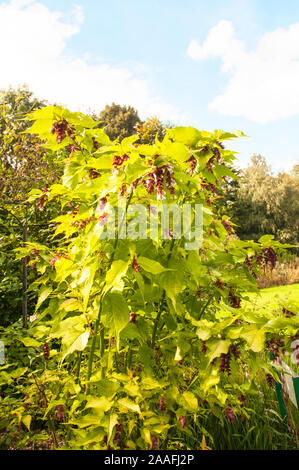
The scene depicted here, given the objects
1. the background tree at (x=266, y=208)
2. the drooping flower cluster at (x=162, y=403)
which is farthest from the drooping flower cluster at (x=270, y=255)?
the background tree at (x=266, y=208)

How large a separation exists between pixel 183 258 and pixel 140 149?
546mm

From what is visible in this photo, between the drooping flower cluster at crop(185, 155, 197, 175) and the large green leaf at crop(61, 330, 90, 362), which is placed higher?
the drooping flower cluster at crop(185, 155, 197, 175)

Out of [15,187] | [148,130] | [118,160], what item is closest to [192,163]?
[118,160]

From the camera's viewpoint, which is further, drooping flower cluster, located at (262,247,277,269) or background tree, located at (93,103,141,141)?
background tree, located at (93,103,141,141)

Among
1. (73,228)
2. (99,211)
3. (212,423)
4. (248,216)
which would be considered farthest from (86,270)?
(248,216)

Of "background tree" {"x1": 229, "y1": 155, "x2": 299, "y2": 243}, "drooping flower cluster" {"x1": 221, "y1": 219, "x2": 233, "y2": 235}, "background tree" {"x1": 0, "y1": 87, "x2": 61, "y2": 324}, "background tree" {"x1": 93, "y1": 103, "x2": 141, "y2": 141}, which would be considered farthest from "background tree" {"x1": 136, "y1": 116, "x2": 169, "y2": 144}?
"background tree" {"x1": 229, "y1": 155, "x2": 299, "y2": 243}

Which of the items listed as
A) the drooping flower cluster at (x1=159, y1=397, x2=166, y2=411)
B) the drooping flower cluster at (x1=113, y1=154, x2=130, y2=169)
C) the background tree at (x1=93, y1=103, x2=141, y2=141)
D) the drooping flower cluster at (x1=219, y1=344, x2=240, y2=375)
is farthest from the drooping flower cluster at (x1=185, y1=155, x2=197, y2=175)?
the background tree at (x1=93, y1=103, x2=141, y2=141)

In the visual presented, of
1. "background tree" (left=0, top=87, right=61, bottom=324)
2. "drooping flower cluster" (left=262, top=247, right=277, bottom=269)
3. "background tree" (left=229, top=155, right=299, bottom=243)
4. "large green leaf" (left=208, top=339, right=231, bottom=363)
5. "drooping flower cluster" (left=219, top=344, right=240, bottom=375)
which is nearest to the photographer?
"large green leaf" (left=208, top=339, right=231, bottom=363)

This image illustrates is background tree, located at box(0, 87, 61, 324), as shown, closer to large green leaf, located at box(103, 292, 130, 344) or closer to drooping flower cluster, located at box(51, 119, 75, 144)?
drooping flower cluster, located at box(51, 119, 75, 144)

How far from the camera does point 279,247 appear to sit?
1884mm

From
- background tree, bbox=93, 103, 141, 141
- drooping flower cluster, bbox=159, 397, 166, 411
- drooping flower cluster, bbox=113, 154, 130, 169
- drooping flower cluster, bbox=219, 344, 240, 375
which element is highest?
background tree, bbox=93, 103, 141, 141

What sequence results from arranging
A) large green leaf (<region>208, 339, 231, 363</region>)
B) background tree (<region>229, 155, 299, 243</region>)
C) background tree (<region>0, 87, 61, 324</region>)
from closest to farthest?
1. large green leaf (<region>208, 339, 231, 363</region>)
2. background tree (<region>0, 87, 61, 324</region>)
3. background tree (<region>229, 155, 299, 243</region>)

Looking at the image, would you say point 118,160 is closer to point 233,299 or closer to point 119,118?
point 233,299

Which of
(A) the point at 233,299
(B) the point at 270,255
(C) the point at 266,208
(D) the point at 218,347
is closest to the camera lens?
(D) the point at 218,347
